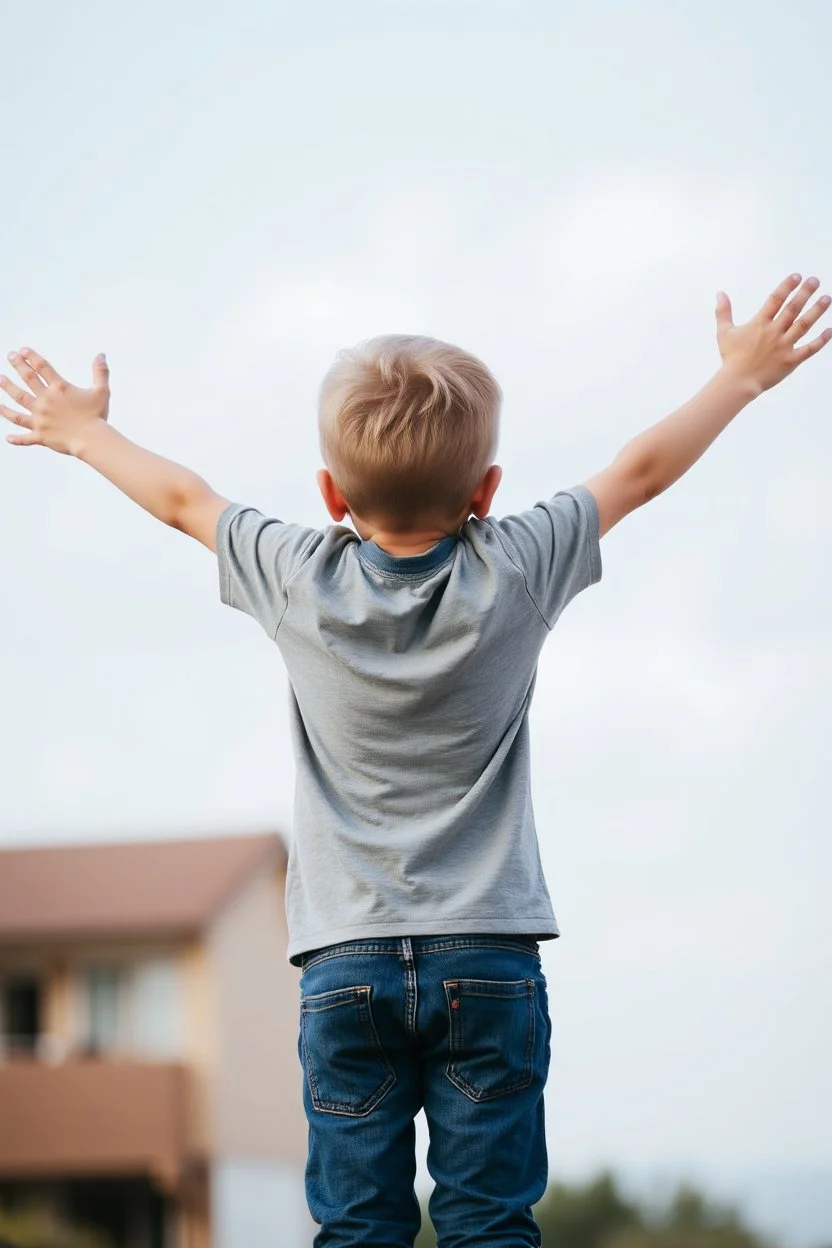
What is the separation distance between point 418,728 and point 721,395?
1.50 feet

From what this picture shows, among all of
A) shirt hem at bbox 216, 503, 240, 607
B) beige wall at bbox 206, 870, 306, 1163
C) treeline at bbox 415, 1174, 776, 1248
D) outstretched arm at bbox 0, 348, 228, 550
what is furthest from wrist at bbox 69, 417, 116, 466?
treeline at bbox 415, 1174, 776, 1248

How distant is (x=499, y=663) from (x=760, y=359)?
440mm

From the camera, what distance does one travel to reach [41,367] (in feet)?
4.94

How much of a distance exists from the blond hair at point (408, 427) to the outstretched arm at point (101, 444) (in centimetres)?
15

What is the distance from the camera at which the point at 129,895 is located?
11.6 m

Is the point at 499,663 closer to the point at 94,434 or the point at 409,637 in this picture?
the point at 409,637

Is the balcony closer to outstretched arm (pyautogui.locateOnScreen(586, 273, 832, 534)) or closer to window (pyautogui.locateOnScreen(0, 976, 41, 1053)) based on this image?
window (pyautogui.locateOnScreen(0, 976, 41, 1053))

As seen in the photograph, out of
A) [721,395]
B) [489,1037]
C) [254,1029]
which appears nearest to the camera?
[489,1037]

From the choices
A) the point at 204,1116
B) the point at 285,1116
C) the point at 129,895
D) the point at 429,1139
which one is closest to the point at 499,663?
the point at 429,1139

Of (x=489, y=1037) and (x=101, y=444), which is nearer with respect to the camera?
(x=489, y=1037)

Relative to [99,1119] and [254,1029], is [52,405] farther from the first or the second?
[254,1029]

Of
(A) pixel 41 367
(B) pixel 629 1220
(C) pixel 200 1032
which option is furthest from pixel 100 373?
(B) pixel 629 1220

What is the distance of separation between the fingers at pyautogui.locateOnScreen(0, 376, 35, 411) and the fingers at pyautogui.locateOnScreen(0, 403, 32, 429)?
0.01 meters

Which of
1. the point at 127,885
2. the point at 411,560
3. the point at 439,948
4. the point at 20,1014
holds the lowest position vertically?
the point at 439,948
